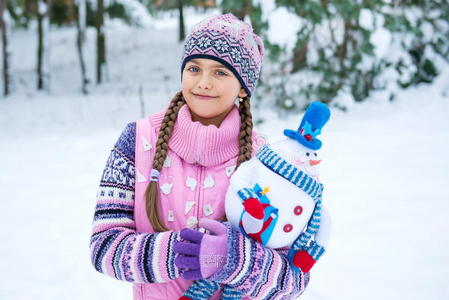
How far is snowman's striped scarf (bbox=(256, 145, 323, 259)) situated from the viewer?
1285 mm

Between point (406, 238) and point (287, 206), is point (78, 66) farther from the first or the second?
point (287, 206)

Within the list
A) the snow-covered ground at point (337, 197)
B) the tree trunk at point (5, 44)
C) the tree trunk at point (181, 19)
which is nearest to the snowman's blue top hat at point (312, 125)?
the snow-covered ground at point (337, 197)

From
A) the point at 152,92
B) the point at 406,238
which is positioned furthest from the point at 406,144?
the point at 152,92

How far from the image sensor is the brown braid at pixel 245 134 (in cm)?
148

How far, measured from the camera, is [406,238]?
379 centimetres

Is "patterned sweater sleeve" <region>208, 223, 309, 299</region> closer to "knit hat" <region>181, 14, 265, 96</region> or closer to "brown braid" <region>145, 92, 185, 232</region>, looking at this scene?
"brown braid" <region>145, 92, 185, 232</region>

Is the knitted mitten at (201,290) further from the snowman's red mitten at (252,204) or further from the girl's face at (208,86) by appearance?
the girl's face at (208,86)

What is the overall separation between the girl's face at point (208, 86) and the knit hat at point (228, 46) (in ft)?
0.08

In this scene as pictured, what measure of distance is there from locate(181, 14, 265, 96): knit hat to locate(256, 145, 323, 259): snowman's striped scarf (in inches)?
12.4

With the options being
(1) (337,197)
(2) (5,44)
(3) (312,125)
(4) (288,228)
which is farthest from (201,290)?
(2) (5,44)

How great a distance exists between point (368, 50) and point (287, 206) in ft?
19.4

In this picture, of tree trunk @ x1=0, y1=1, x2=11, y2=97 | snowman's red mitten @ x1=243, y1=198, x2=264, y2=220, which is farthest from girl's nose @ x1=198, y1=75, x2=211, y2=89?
tree trunk @ x1=0, y1=1, x2=11, y2=97

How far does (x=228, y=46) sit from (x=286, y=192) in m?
0.53

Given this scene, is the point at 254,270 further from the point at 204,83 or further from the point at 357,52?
the point at 357,52
